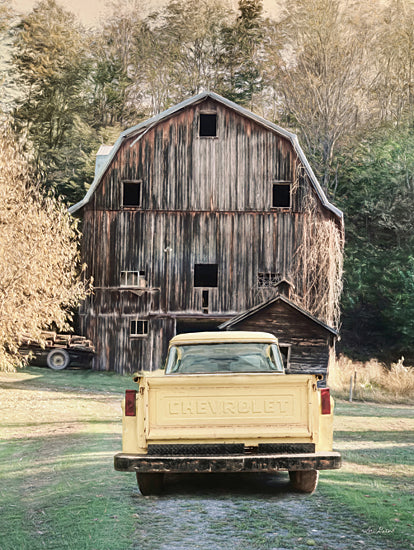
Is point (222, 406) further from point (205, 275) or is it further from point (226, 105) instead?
point (205, 275)

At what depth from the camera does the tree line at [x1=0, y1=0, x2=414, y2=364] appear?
1752 inches

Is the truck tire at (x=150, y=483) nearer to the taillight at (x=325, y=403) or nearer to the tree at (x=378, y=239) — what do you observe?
the taillight at (x=325, y=403)

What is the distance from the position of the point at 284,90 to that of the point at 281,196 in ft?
51.6

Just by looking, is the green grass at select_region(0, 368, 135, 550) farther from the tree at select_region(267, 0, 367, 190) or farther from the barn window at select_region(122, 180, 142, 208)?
the tree at select_region(267, 0, 367, 190)

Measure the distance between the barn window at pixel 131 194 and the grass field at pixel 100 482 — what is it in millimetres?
14272

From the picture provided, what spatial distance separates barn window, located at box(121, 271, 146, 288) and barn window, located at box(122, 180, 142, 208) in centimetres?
293

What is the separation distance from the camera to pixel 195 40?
53.1 meters

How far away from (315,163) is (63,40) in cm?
1927

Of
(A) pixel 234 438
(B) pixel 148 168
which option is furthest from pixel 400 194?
(A) pixel 234 438

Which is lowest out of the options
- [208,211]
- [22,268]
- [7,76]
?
[22,268]

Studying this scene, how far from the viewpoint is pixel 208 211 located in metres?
33.3

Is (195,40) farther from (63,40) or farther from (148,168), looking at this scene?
(148,168)

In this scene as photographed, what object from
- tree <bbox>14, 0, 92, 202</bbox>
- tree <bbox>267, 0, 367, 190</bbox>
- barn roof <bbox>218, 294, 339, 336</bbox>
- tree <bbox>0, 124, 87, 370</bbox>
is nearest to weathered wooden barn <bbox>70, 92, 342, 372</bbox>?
barn roof <bbox>218, 294, 339, 336</bbox>

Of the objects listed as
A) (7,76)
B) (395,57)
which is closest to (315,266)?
(395,57)
